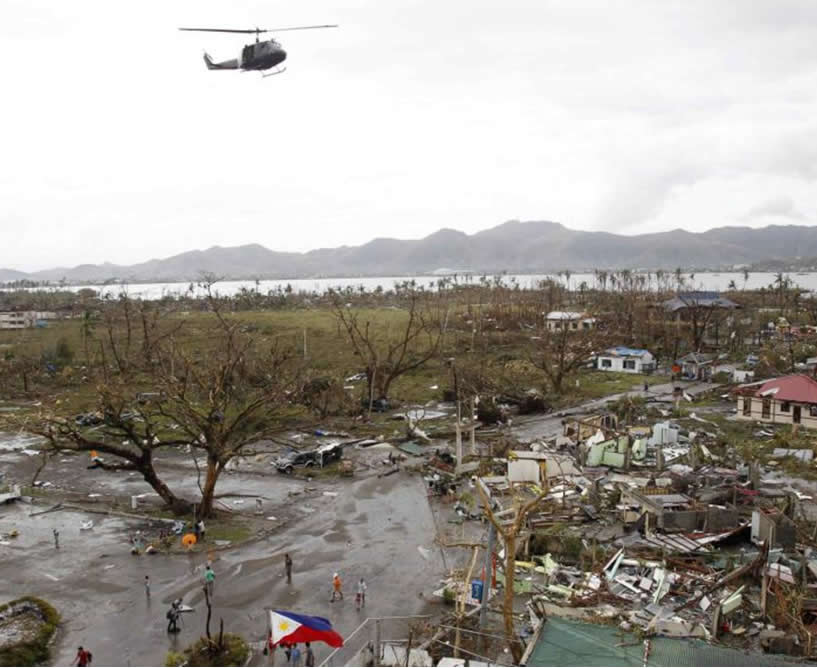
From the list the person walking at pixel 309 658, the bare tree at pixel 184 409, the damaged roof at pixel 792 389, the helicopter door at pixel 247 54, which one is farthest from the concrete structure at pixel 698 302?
the person walking at pixel 309 658

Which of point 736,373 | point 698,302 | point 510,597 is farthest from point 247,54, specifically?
point 698,302

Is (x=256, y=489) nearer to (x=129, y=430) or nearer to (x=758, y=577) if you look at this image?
(x=129, y=430)

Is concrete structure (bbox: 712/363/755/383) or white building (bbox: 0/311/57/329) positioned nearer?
concrete structure (bbox: 712/363/755/383)

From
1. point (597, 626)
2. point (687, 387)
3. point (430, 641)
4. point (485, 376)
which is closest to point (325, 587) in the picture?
point (430, 641)

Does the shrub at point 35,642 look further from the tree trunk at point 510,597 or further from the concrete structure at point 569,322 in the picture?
the concrete structure at point 569,322

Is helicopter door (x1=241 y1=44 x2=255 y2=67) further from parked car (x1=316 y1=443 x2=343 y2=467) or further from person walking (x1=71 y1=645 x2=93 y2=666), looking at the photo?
person walking (x1=71 y1=645 x2=93 y2=666)

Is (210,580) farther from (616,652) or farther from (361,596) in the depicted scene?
(616,652)

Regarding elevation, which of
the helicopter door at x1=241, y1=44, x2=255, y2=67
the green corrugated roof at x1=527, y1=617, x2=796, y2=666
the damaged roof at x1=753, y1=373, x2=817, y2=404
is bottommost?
the green corrugated roof at x1=527, y1=617, x2=796, y2=666

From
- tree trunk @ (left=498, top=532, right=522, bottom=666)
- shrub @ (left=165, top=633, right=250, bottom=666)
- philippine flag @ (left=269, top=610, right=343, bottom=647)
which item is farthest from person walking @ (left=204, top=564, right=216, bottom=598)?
tree trunk @ (left=498, top=532, right=522, bottom=666)
